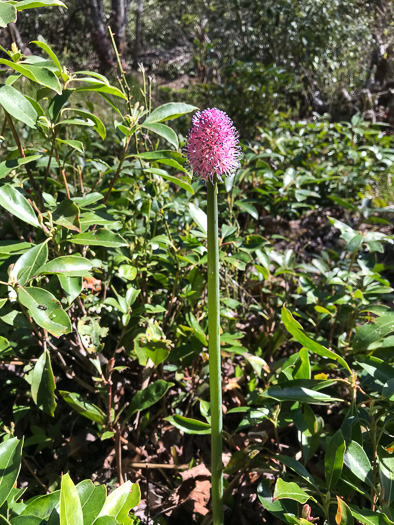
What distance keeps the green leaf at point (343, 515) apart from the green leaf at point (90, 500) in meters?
0.47

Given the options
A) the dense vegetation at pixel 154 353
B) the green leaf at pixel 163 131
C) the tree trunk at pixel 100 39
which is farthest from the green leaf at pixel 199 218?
the tree trunk at pixel 100 39

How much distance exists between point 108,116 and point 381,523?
505 cm

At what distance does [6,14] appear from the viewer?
917 millimetres

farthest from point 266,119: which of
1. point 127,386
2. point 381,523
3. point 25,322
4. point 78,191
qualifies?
point 381,523

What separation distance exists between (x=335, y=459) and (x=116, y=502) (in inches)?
19.1

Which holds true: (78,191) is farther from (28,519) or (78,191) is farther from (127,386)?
(28,519)

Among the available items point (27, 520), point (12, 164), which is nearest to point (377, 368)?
point (27, 520)

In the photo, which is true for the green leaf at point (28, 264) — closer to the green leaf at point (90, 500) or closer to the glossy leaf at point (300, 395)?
the green leaf at point (90, 500)

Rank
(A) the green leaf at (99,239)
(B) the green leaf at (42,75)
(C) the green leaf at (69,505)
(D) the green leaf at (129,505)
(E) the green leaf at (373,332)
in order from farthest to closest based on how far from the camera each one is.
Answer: (E) the green leaf at (373,332), (A) the green leaf at (99,239), (B) the green leaf at (42,75), (D) the green leaf at (129,505), (C) the green leaf at (69,505)

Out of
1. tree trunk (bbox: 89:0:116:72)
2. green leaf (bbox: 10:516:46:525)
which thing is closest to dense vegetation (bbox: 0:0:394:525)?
green leaf (bbox: 10:516:46:525)

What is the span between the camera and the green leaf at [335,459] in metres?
1.00

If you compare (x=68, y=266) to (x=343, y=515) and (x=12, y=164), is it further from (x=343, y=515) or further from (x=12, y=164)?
(x=343, y=515)

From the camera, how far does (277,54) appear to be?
215 inches

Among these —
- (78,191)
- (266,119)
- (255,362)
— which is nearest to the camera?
(255,362)
